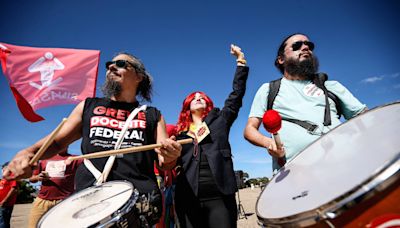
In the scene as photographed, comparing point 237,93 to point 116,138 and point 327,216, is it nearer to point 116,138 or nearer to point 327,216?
point 116,138

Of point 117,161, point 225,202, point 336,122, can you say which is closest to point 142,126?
point 117,161

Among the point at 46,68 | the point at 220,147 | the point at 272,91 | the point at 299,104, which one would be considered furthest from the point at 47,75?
the point at 299,104

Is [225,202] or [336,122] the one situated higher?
[336,122]

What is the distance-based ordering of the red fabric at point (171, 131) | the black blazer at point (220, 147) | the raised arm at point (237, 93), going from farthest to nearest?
the red fabric at point (171, 131) → the raised arm at point (237, 93) → the black blazer at point (220, 147)

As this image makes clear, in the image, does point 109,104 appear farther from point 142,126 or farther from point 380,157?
point 380,157

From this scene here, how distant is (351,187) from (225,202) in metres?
1.92

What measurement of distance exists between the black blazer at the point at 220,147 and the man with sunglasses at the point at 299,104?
67cm

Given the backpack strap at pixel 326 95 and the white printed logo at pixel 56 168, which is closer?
the backpack strap at pixel 326 95

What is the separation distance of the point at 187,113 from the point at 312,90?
5.87ft

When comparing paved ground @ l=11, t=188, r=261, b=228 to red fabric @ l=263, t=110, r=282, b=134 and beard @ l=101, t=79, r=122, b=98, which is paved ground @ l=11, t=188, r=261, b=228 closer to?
red fabric @ l=263, t=110, r=282, b=134

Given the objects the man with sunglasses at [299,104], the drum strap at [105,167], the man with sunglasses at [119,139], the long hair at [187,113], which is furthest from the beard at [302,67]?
the drum strap at [105,167]

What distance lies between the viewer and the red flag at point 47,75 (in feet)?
16.6

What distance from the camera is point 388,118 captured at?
49.0 inches

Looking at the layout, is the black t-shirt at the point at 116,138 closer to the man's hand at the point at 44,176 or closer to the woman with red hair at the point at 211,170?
the woman with red hair at the point at 211,170
